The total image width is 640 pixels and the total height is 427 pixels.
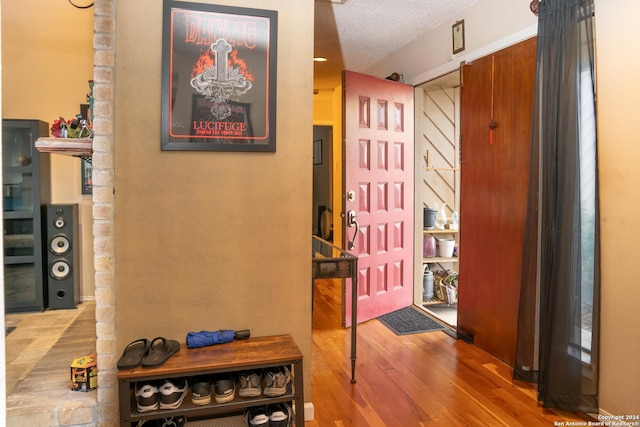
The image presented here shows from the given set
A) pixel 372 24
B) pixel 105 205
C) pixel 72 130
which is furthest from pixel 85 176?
pixel 372 24

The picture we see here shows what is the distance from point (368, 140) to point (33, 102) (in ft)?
9.74

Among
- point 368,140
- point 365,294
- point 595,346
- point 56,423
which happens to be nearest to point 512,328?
point 595,346

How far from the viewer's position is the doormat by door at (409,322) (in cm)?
379

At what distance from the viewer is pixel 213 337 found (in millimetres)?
2035

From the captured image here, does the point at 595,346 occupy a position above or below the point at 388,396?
above

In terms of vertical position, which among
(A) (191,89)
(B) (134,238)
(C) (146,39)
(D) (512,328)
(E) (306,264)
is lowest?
(D) (512,328)

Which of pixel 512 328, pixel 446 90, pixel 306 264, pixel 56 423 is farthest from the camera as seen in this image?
pixel 446 90

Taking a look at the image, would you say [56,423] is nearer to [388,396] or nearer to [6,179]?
[388,396]

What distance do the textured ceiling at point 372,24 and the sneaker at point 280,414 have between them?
2.82 meters

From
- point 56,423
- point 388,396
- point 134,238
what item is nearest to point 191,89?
point 134,238

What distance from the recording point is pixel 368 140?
158 inches

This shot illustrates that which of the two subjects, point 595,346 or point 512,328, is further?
point 512,328

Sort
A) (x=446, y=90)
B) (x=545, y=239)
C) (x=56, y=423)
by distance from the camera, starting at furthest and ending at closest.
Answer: (x=446, y=90)
(x=545, y=239)
(x=56, y=423)

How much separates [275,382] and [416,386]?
47.0 inches
